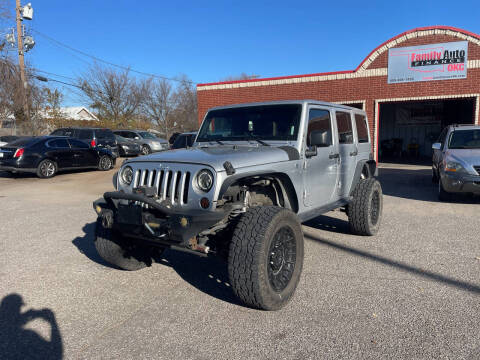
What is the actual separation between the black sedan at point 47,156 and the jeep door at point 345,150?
11.5m

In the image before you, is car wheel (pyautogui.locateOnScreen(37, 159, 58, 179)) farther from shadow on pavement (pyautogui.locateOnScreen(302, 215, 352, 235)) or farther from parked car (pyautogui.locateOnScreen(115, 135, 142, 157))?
shadow on pavement (pyautogui.locateOnScreen(302, 215, 352, 235))

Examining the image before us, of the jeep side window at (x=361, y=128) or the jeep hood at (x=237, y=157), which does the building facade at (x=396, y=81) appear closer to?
the jeep side window at (x=361, y=128)

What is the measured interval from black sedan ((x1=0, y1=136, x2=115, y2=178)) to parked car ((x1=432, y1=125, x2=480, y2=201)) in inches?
489

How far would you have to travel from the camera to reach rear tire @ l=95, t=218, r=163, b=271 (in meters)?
4.11

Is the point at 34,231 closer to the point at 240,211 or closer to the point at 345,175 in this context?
the point at 240,211

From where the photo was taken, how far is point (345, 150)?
17.7 feet

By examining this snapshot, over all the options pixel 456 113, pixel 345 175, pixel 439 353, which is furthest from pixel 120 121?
pixel 439 353

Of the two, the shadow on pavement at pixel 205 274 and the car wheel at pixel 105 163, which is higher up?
the car wheel at pixel 105 163

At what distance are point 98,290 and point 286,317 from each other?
205cm

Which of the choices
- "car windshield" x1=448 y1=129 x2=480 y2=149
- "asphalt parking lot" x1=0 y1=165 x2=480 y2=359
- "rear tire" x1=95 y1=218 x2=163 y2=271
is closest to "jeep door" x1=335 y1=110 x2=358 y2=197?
"asphalt parking lot" x1=0 y1=165 x2=480 y2=359

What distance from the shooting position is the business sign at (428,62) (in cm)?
1462

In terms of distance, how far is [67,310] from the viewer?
3.54 metres

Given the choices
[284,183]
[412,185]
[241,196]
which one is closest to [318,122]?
[284,183]

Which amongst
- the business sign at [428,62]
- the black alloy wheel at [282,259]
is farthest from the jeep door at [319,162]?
the business sign at [428,62]
